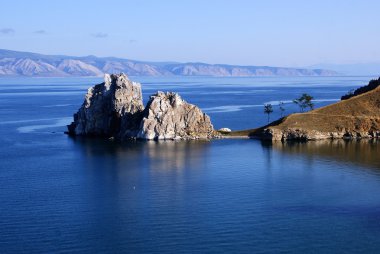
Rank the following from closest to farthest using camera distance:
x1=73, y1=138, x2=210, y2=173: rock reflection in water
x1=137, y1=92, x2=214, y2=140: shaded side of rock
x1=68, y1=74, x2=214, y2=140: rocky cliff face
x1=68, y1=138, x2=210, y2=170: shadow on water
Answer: x1=73, y1=138, x2=210, y2=173: rock reflection in water → x1=68, y1=138, x2=210, y2=170: shadow on water → x1=137, y1=92, x2=214, y2=140: shaded side of rock → x1=68, y1=74, x2=214, y2=140: rocky cliff face

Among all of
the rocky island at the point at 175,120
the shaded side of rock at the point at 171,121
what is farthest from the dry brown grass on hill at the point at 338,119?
the shaded side of rock at the point at 171,121

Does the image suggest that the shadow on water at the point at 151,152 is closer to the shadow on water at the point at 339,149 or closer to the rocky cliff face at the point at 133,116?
the rocky cliff face at the point at 133,116

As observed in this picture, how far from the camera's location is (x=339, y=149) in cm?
15200

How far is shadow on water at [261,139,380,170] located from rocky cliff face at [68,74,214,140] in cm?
2250

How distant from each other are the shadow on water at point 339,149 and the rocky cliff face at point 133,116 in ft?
73.8

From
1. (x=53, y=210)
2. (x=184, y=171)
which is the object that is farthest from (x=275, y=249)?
(x=184, y=171)

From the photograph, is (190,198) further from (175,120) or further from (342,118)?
(342,118)

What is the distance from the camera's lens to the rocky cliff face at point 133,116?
553ft

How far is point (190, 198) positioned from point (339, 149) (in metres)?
67.4

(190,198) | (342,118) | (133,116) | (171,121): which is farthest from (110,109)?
(190,198)

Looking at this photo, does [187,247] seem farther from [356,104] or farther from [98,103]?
[356,104]

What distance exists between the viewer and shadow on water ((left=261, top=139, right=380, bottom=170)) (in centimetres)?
13588

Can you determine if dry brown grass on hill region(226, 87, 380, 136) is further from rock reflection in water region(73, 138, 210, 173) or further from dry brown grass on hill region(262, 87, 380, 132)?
rock reflection in water region(73, 138, 210, 173)

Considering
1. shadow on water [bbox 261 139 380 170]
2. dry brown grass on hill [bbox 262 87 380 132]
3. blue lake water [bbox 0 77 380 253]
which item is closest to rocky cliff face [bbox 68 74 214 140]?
blue lake water [bbox 0 77 380 253]
